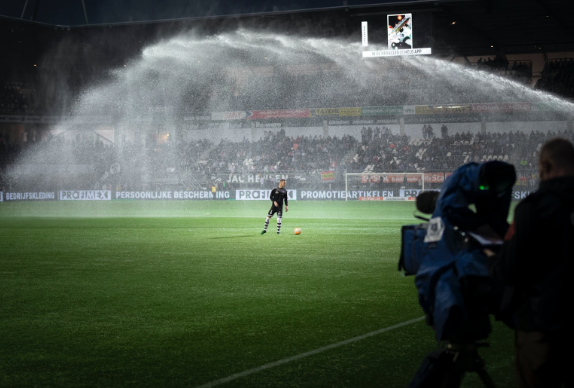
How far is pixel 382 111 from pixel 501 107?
8117mm

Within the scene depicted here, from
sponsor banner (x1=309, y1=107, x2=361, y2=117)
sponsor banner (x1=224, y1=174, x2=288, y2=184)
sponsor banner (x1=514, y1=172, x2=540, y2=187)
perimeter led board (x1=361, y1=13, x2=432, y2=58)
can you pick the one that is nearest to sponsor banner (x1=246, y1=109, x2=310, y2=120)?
sponsor banner (x1=309, y1=107, x2=361, y2=117)

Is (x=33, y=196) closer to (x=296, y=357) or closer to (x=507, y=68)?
(x=507, y=68)

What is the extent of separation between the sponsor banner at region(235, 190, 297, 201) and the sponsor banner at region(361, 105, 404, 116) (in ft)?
26.0

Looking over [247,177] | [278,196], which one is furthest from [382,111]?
[278,196]

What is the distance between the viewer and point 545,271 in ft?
10.4

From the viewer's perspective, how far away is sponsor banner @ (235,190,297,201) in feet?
149

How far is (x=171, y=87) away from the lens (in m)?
50.5

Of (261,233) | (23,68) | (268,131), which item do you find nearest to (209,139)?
(268,131)

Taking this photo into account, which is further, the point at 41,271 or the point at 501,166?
the point at 41,271

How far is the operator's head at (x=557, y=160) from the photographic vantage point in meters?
3.19

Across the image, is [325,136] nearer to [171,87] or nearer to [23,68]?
[171,87]

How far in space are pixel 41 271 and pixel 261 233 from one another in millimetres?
8946

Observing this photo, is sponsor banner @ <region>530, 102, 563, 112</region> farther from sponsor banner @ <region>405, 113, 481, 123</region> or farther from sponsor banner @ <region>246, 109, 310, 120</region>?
sponsor banner @ <region>246, 109, 310, 120</region>

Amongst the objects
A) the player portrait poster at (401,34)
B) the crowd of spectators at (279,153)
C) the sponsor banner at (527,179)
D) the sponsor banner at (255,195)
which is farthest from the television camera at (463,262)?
the crowd of spectators at (279,153)
